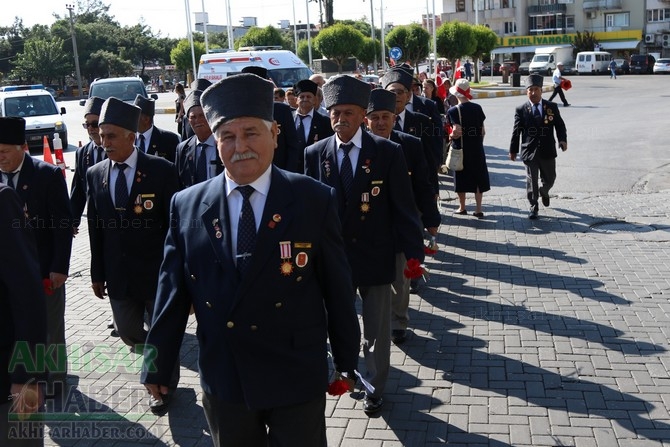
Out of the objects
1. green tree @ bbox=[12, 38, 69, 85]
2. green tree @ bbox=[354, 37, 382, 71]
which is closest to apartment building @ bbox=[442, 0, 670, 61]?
green tree @ bbox=[354, 37, 382, 71]

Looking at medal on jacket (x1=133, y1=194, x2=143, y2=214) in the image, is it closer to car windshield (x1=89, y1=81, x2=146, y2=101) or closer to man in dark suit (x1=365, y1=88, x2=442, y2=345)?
man in dark suit (x1=365, y1=88, x2=442, y2=345)

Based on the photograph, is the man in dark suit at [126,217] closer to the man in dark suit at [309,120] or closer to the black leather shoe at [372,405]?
the black leather shoe at [372,405]

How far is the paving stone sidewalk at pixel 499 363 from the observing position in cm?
494

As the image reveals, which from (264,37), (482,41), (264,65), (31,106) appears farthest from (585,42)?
(31,106)

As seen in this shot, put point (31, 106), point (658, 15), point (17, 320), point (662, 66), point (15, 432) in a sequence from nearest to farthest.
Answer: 1. point (17, 320)
2. point (15, 432)
3. point (31, 106)
4. point (662, 66)
5. point (658, 15)

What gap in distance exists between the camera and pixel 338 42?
4631cm

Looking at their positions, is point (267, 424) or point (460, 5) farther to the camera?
point (460, 5)

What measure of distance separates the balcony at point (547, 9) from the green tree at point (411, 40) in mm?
33446

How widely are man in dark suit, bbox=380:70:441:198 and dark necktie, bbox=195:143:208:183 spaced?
2206mm

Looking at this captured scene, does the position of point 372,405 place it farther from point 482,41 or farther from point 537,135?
point 482,41

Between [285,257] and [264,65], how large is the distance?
67.0 feet

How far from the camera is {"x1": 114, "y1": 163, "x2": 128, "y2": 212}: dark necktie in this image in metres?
5.46

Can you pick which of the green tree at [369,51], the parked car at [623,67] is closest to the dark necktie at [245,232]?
the green tree at [369,51]

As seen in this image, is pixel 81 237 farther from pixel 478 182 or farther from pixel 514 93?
pixel 514 93
